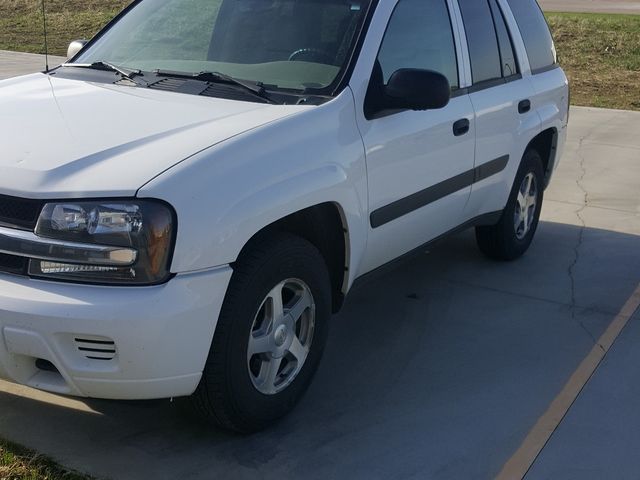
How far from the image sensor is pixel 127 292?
3201mm

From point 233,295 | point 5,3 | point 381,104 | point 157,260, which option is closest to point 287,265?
point 233,295

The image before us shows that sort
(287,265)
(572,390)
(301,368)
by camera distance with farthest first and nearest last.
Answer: (572,390)
(301,368)
(287,265)

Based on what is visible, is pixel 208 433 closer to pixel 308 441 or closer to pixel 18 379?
pixel 308 441

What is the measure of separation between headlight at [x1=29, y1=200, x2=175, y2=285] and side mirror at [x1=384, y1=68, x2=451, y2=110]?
1.39 m

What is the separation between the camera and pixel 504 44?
5828mm

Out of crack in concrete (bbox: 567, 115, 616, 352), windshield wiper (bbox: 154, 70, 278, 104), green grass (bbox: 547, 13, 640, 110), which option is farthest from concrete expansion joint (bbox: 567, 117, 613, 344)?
green grass (bbox: 547, 13, 640, 110)

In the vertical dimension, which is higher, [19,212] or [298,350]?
[19,212]

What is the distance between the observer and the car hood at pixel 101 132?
10.8ft

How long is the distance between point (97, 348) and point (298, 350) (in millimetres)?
1037

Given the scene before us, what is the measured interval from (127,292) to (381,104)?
1.62 m

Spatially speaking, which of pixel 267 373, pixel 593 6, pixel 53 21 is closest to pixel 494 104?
pixel 267 373

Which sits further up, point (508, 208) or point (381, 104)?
point (381, 104)

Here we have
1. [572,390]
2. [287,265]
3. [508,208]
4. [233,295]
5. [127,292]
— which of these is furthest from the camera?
[508,208]

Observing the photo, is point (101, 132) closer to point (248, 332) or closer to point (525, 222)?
point (248, 332)
